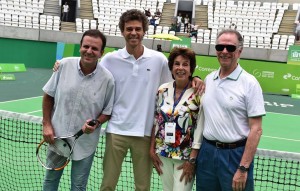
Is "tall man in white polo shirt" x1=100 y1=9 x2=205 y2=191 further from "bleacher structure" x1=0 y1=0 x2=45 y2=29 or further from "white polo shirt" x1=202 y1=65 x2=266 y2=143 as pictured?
"bleacher structure" x1=0 y1=0 x2=45 y2=29

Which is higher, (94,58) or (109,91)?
(94,58)

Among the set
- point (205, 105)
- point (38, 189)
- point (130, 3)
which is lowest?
point (38, 189)

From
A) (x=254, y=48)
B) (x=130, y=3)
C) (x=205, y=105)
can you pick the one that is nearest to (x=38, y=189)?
(x=205, y=105)

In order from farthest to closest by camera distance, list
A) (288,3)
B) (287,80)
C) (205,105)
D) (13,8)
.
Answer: (288,3) → (13,8) → (287,80) → (205,105)

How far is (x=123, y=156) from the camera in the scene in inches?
158

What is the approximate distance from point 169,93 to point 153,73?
0.35 m

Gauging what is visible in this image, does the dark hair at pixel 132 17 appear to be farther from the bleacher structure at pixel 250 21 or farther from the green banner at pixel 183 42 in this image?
the bleacher structure at pixel 250 21

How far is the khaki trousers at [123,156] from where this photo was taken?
3943mm

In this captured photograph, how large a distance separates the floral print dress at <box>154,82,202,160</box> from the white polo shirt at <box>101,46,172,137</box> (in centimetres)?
23

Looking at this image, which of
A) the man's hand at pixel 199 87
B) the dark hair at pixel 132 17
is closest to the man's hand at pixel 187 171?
the man's hand at pixel 199 87

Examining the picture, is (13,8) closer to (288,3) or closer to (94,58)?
(288,3)

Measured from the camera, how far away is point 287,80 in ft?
56.1

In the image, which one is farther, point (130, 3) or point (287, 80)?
point (130, 3)

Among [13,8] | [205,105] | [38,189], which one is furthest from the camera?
[13,8]
